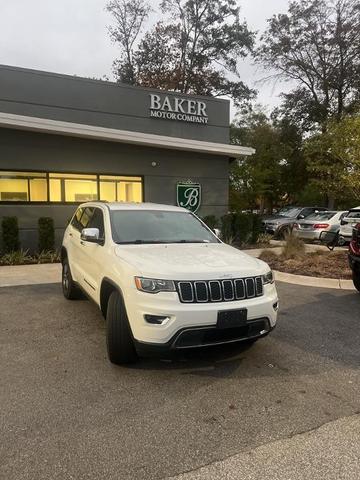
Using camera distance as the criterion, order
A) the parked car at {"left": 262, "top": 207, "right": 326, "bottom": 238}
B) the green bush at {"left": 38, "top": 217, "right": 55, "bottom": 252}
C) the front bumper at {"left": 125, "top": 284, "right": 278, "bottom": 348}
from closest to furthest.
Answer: the front bumper at {"left": 125, "top": 284, "right": 278, "bottom": 348}, the green bush at {"left": 38, "top": 217, "right": 55, "bottom": 252}, the parked car at {"left": 262, "top": 207, "right": 326, "bottom": 238}

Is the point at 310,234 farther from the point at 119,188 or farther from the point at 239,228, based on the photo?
the point at 119,188

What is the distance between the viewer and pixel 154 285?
11.9 ft

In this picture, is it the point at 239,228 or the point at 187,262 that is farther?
the point at 239,228

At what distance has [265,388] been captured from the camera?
11.8 feet

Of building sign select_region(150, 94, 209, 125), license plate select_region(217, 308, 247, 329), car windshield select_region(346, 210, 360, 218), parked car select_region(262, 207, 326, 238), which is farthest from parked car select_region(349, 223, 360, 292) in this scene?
parked car select_region(262, 207, 326, 238)

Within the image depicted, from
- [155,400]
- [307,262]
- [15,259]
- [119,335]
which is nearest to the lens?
[155,400]

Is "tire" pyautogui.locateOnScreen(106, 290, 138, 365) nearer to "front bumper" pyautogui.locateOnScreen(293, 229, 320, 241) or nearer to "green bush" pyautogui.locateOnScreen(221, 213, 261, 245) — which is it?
"green bush" pyautogui.locateOnScreen(221, 213, 261, 245)

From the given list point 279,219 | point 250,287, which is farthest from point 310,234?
point 250,287

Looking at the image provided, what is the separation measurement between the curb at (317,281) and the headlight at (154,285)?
→ 5229 mm

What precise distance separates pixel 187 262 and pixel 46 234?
27.6 feet

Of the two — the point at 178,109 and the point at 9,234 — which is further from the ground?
the point at 178,109

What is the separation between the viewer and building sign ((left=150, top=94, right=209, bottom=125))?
1412 cm

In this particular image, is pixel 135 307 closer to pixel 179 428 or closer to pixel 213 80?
pixel 179 428

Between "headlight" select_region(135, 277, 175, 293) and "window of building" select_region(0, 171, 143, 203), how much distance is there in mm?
9544
